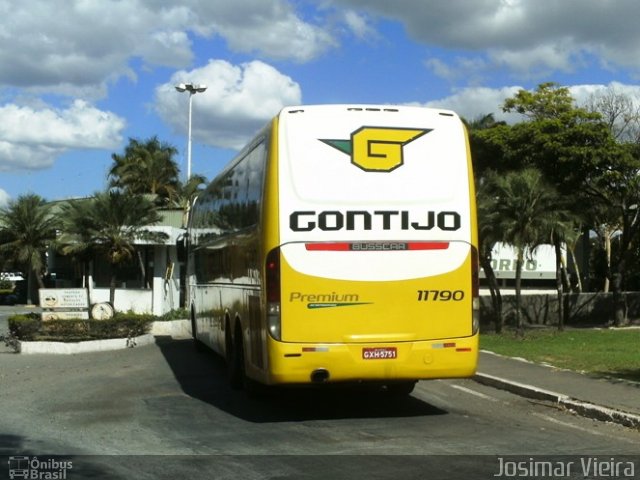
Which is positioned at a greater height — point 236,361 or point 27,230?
point 27,230

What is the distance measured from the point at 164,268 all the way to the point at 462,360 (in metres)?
24.5

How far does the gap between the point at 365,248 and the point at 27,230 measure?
41159 millimetres

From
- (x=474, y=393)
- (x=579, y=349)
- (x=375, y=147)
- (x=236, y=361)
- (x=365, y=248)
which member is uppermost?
(x=375, y=147)

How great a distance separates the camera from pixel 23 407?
10969mm

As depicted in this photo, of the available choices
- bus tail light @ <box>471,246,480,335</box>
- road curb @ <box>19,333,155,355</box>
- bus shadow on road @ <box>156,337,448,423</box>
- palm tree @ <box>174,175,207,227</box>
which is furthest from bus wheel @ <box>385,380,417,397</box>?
palm tree @ <box>174,175,207,227</box>

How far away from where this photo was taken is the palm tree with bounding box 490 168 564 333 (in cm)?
2420

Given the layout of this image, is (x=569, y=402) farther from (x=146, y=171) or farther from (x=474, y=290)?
(x=146, y=171)

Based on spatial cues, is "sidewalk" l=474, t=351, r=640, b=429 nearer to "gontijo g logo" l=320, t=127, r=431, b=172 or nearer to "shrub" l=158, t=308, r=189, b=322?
"gontijo g logo" l=320, t=127, r=431, b=172

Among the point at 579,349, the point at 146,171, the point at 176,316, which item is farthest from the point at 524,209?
the point at 146,171

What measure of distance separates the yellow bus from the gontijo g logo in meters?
0.01

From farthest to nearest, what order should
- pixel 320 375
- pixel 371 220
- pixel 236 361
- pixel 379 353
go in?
pixel 236 361
pixel 371 220
pixel 379 353
pixel 320 375

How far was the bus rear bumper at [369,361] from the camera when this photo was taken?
8984 mm

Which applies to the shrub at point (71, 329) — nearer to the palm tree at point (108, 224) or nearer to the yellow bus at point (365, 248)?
the palm tree at point (108, 224)

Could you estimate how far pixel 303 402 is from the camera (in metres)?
11.0
